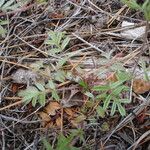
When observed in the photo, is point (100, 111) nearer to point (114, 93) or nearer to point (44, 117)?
point (114, 93)

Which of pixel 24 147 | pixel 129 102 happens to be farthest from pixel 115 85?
pixel 24 147

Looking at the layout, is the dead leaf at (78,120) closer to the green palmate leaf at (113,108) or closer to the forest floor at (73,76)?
the forest floor at (73,76)

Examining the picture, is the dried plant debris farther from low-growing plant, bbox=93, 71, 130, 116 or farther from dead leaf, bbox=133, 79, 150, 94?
dead leaf, bbox=133, 79, 150, 94

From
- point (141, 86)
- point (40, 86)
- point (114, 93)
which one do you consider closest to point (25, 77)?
point (40, 86)

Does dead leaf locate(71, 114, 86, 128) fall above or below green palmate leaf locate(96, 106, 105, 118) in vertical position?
below

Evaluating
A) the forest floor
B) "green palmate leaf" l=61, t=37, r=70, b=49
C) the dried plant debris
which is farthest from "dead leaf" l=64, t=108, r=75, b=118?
"green palmate leaf" l=61, t=37, r=70, b=49

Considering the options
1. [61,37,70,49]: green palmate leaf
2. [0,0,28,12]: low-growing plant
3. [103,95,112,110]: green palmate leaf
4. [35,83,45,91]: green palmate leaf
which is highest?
[0,0,28,12]: low-growing plant
